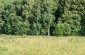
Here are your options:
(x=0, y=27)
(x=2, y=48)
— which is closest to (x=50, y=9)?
(x=0, y=27)

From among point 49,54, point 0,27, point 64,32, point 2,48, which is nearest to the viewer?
point 49,54

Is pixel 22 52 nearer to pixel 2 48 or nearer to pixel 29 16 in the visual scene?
pixel 2 48

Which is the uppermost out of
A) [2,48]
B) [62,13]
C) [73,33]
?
[2,48]

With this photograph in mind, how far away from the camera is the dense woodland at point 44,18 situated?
54938 millimetres

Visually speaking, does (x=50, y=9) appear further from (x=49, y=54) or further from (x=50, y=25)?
(x=49, y=54)

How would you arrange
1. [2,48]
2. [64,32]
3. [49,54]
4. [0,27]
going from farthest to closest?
[0,27]
[64,32]
[2,48]
[49,54]

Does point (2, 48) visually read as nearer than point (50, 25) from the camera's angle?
Yes

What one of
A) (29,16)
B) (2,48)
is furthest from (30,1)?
(2,48)

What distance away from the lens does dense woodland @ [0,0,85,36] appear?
54.9 meters

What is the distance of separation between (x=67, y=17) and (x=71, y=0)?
3.95 metres

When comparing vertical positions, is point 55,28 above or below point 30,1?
below

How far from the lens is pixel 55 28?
54938 mm

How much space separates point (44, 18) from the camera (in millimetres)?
55562

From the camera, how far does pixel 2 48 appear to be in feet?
66.4
